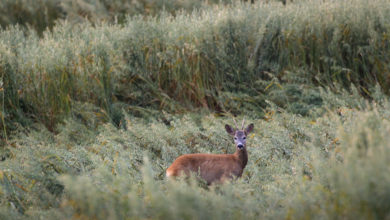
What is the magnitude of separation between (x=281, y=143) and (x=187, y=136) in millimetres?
1103

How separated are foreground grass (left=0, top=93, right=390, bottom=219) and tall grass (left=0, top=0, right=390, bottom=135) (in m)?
0.54

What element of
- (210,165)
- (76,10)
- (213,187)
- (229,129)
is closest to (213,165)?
(210,165)

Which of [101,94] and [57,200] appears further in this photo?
[101,94]

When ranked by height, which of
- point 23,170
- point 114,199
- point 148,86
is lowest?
point 148,86

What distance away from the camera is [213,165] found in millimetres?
4332

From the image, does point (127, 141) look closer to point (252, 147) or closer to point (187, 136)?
point (187, 136)

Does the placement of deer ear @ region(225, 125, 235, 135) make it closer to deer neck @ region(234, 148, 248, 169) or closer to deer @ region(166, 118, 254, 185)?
deer @ region(166, 118, 254, 185)

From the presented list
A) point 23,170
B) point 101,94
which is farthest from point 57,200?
point 101,94

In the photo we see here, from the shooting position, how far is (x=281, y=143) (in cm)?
479

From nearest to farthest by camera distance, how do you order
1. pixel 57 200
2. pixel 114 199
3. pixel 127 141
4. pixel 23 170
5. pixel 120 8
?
pixel 114 199
pixel 57 200
pixel 23 170
pixel 127 141
pixel 120 8

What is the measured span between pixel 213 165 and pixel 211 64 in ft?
9.92

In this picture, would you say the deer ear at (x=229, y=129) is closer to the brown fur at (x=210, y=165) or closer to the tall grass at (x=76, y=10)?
the brown fur at (x=210, y=165)

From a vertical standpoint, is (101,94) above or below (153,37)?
below

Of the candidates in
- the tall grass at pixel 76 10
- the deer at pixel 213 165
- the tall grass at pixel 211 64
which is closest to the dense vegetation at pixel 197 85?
the tall grass at pixel 211 64
